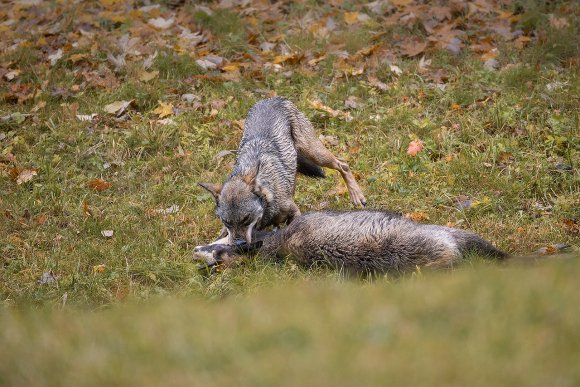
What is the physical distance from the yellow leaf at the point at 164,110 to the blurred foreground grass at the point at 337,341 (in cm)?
625

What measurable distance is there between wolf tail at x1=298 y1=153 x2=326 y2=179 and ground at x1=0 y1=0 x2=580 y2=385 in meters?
0.20

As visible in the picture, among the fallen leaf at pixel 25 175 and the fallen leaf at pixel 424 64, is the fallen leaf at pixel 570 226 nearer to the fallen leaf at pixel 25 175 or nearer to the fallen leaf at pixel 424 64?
the fallen leaf at pixel 424 64

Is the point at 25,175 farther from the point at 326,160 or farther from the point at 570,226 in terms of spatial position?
the point at 570,226

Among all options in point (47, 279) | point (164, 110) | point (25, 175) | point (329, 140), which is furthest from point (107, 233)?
point (329, 140)

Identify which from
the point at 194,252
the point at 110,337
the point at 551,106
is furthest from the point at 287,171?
the point at 110,337

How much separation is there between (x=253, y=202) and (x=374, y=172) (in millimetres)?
2097


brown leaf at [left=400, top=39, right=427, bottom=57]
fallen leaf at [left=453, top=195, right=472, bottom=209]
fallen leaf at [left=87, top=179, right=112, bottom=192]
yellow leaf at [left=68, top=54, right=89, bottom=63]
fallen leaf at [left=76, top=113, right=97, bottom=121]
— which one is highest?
brown leaf at [left=400, top=39, right=427, bottom=57]

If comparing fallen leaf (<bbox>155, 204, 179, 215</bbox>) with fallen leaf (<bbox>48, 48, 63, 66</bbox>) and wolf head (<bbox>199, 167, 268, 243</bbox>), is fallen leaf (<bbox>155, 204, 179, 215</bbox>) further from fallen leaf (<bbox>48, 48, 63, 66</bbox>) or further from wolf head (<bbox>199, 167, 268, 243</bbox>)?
fallen leaf (<bbox>48, 48, 63, 66</bbox>)

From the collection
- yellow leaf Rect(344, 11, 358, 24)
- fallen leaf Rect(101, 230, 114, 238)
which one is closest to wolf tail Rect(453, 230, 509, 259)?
fallen leaf Rect(101, 230, 114, 238)

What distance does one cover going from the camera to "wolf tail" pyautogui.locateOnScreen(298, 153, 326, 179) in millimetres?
9000

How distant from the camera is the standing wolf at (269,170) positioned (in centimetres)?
747

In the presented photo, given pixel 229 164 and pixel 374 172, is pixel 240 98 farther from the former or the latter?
pixel 374 172

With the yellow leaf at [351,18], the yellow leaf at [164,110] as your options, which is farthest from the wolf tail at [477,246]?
the yellow leaf at [351,18]

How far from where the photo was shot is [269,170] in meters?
8.16
